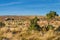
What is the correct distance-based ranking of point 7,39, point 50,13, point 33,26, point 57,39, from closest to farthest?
point 57,39
point 7,39
point 33,26
point 50,13

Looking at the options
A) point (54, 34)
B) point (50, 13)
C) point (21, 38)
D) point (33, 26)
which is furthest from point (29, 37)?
point (50, 13)

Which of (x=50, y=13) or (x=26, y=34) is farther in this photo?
(x=50, y=13)

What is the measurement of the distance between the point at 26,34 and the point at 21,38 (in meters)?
2.18

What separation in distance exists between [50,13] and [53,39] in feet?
86.3

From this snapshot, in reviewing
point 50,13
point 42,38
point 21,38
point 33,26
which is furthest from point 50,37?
point 50,13

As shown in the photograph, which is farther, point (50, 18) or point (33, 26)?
point (50, 18)

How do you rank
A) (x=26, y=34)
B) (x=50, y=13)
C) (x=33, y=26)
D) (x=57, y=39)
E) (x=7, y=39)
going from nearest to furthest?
(x=57, y=39) → (x=7, y=39) → (x=26, y=34) → (x=33, y=26) → (x=50, y=13)

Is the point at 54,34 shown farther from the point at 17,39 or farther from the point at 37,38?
the point at 17,39

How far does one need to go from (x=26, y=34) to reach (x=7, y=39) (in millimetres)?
2457

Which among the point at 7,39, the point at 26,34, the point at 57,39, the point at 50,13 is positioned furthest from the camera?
the point at 50,13

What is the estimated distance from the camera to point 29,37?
21.6 metres

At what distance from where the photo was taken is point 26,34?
76.7 ft

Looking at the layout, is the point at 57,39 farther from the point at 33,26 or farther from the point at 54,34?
the point at 33,26

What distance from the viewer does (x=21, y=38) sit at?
21.2 m
